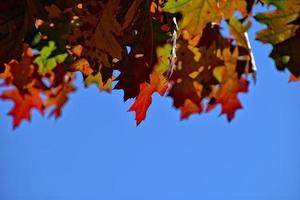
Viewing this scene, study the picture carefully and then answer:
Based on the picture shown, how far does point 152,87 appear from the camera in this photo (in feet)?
8.99

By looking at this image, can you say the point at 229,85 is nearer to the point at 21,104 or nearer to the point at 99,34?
the point at 99,34

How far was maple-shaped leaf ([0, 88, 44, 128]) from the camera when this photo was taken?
170 inches

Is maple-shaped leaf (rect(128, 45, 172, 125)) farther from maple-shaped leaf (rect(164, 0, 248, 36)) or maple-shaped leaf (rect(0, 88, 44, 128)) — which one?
maple-shaped leaf (rect(0, 88, 44, 128))

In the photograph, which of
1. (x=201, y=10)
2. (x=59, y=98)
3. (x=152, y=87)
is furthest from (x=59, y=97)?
(x=201, y=10)

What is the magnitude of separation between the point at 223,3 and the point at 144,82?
57 cm

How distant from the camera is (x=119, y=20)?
2432mm

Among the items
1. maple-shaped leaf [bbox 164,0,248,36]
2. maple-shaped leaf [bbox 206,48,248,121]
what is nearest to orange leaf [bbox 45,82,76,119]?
maple-shaped leaf [bbox 206,48,248,121]

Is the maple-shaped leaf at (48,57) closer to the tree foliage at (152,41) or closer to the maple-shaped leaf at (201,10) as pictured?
the tree foliage at (152,41)

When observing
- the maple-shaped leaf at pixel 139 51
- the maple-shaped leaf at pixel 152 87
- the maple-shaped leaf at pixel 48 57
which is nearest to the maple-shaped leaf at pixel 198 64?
the maple-shaped leaf at pixel 152 87

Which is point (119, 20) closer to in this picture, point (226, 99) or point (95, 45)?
point (95, 45)

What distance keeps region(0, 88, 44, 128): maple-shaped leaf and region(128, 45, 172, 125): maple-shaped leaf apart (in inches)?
71.9

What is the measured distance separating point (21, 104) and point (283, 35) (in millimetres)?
2784

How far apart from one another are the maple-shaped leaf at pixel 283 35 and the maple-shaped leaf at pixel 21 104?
8.24ft

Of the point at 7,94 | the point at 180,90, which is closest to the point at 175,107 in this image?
the point at 180,90
